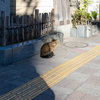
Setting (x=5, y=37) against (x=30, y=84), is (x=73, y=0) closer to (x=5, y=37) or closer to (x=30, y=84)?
(x=5, y=37)

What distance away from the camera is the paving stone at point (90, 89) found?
5269 millimetres

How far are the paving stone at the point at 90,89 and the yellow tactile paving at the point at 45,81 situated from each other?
33.8 inches

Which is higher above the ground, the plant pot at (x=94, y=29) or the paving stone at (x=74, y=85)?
the plant pot at (x=94, y=29)

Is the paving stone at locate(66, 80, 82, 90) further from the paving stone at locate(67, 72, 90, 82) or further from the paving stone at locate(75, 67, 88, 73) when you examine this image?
the paving stone at locate(75, 67, 88, 73)

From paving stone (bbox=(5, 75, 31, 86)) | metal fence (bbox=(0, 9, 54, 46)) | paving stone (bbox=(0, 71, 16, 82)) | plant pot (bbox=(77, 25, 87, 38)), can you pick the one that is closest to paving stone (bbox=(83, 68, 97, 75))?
paving stone (bbox=(5, 75, 31, 86))

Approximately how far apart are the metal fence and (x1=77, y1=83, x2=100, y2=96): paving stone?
386 cm

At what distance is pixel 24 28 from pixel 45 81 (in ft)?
12.8

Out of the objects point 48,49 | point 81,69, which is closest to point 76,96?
point 81,69

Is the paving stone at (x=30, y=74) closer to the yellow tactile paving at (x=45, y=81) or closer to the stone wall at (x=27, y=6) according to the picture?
the yellow tactile paving at (x=45, y=81)

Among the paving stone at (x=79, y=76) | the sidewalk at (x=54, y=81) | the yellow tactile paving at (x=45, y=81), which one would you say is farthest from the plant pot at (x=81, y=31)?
the paving stone at (x=79, y=76)

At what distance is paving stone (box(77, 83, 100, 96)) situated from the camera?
5.27m

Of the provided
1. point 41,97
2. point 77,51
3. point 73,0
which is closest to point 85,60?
point 77,51

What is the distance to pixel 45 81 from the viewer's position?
6.07 m

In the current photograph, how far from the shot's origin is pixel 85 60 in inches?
333
